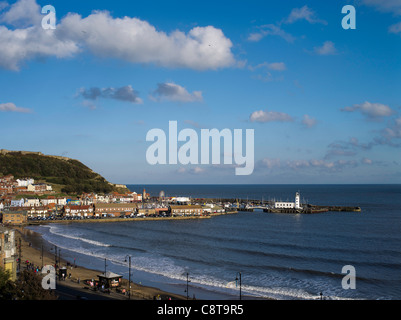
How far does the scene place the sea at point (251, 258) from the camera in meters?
27.1

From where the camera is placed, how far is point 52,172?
13075 centimetres

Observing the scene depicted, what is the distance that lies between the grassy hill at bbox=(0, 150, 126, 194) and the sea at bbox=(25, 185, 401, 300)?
5985 cm

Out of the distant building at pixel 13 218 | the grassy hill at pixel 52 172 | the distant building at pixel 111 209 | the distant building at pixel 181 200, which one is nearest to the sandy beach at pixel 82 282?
the distant building at pixel 13 218

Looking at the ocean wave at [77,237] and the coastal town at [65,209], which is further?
the coastal town at [65,209]

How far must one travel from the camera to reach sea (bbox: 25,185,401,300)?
89.0 ft

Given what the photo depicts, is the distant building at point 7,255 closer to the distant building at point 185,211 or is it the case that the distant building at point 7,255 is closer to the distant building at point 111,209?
the distant building at point 111,209

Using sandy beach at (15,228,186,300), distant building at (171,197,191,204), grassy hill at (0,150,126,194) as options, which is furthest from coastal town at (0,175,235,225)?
sandy beach at (15,228,186,300)

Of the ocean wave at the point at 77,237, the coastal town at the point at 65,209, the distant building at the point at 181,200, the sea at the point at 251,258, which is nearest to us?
the sea at the point at 251,258

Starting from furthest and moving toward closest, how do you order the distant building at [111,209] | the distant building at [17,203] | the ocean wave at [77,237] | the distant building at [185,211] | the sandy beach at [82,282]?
the distant building at [185,211], the distant building at [17,203], the distant building at [111,209], the ocean wave at [77,237], the sandy beach at [82,282]

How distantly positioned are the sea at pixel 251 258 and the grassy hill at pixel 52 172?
59847 millimetres

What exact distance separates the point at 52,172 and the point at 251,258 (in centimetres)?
11029

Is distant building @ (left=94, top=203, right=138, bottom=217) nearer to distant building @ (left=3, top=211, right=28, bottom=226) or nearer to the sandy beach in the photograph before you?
distant building @ (left=3, top=211, right=28, bottom=226)

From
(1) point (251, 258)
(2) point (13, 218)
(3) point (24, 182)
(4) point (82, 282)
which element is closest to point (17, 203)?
(2) point (13, 218)
